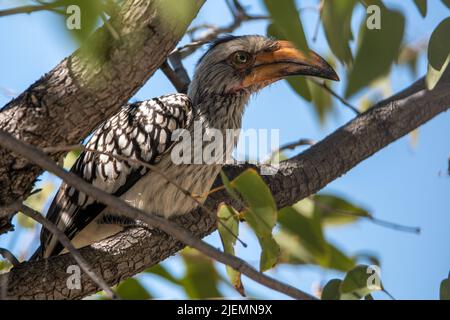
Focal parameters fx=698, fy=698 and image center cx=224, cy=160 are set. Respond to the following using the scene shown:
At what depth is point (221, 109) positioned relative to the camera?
397 cm

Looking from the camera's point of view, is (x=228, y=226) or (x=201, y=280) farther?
(x=201, y=280)

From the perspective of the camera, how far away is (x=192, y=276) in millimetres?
3801

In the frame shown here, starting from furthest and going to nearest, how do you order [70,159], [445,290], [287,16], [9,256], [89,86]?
[70,159], [9,256], [89,86], [445,290], [287,16]

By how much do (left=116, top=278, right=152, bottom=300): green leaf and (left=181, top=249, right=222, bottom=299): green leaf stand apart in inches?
8.6

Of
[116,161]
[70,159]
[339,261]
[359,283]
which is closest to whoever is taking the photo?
[359,283]

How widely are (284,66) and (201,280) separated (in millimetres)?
1267

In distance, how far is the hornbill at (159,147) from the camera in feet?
11.8

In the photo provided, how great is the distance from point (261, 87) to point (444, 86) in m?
1.03

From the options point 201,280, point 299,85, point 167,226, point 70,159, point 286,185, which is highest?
point 299,85

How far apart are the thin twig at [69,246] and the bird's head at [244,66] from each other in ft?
5.65

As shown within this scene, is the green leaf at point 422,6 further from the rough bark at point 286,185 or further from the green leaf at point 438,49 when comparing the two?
the rough bark at point 286,185

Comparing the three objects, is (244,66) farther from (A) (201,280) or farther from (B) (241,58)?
(A) (201,280)

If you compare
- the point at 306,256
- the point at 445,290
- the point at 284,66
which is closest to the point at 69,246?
the point at 445,290

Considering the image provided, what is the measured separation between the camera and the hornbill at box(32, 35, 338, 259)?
3.61 meters
